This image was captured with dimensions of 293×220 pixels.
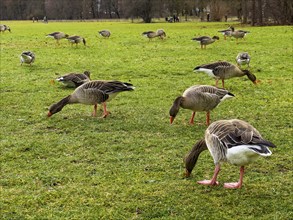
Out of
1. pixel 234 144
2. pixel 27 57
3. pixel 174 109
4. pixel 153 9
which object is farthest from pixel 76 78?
pixel 153 9

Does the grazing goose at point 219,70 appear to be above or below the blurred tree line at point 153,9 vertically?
below

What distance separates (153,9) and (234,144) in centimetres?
7206

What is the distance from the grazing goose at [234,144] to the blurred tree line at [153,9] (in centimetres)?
3643

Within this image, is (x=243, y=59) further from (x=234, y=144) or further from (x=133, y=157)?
(x=234, y=144)

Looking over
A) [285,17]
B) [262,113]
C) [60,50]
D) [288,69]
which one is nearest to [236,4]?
[285,17]

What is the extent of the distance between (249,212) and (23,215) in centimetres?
273

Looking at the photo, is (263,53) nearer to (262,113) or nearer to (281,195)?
(262,113)

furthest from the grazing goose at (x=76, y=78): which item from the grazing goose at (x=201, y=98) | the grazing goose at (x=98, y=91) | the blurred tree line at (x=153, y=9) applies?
the blurred tree line at (x=153, y=9)

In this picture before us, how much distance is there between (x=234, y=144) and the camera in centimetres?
503

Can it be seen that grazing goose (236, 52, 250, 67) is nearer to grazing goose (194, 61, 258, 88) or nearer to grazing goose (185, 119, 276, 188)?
grazing goose (194, 61, 258, 88)

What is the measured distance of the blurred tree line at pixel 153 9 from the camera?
42.9 metres

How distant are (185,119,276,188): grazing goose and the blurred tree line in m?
36.4

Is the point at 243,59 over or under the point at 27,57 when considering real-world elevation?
under

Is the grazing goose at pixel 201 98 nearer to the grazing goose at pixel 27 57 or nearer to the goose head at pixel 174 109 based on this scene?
the goose head at pixel 174 109
